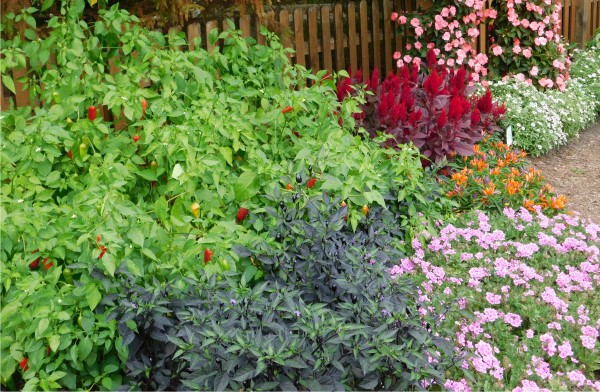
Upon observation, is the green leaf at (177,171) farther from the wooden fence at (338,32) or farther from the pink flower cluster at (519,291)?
the wooden fence at (338,32)

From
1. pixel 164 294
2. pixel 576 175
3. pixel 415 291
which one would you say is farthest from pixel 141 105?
pixel 576 175

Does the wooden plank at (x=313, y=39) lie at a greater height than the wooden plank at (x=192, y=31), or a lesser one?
lesser

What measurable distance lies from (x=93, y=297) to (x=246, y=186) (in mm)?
949

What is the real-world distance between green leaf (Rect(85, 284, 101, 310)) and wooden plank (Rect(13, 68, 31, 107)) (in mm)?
1953

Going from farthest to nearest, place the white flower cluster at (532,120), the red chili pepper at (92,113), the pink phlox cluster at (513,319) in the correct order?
the white flower cluster at (532,120) < the red chili pepper at (92,113) < the pink phlox cluster at (513,319)

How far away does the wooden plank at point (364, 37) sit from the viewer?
6473mm

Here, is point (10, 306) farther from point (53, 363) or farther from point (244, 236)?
point (244, 236)

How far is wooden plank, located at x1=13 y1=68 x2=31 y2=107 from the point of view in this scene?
13.5ft

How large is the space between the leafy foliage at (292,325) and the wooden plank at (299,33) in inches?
116

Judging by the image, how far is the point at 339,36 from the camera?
6.27 meters

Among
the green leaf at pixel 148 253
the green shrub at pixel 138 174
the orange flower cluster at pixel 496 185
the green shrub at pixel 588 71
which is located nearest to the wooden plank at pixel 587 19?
the green shrub at pixel 588 71

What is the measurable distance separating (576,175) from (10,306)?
4.36 meters

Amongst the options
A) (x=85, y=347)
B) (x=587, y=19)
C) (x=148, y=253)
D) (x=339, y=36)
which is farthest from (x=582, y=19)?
(x=85, y=347)

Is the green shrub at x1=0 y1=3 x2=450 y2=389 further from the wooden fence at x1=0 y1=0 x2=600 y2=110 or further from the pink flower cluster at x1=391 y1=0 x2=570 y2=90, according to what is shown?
the pink flower cluster at x1=391 y1=0 x2=570 y2=90
